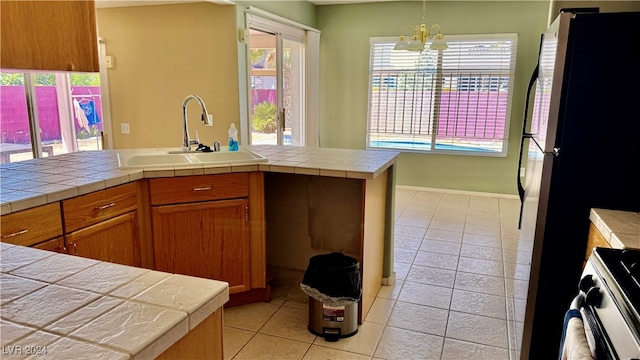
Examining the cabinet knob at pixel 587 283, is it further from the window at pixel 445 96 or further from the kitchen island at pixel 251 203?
the window at pixel 445 96

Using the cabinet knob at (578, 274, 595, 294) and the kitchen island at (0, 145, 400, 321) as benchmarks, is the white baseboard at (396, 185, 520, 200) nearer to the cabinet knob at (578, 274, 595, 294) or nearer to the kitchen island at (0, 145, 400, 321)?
the kitchen island at (0, 145, 400, 321)

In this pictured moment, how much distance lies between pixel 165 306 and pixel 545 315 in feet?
5.19

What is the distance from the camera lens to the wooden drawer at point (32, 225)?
166 cm

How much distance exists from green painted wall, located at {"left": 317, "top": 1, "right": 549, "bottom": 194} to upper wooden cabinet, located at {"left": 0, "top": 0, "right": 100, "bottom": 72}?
526cm

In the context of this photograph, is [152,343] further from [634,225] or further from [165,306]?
[634,225]

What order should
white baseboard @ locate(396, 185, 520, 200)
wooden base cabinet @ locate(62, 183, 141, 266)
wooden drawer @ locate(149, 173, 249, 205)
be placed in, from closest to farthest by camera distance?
wooden base cabinet @ locate(62, 183, 141, 266)
wooden drawer @ locate(149, 173, 249, 205)
white baseboard @ locate(396, 185, 520, 200)

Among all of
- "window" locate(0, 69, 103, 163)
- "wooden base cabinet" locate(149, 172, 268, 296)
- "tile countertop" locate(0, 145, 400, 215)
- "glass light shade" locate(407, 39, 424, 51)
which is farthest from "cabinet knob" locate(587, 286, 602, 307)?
"window" locate(0, 69, 103, 163)

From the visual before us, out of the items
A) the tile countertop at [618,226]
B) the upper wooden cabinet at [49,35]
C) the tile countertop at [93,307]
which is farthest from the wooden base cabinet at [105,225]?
the tile countertop at [618,226]

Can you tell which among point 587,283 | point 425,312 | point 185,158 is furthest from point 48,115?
point 587,283

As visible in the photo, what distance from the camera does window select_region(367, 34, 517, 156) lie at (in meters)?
5.34

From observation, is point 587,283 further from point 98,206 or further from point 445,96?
point 445,96

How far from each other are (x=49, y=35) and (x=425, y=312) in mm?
2507

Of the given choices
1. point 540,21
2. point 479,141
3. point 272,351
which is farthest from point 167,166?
point 540,21

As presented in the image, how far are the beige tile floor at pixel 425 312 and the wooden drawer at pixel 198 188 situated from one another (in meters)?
0.76
